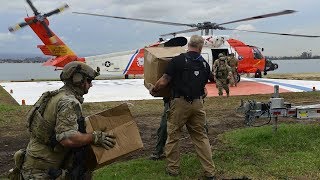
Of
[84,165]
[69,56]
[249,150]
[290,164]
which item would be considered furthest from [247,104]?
[69,56]

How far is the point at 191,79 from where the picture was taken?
228 inches

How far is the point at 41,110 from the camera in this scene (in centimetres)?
350

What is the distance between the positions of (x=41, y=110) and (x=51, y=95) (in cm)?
15

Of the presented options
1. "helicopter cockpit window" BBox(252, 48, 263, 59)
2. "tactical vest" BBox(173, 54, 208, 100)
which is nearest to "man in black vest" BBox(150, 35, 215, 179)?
"tactical vest" BBox(173, 54, 208, 100)

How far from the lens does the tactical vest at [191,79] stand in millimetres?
5766

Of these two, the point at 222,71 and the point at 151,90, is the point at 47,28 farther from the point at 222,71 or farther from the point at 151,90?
the point at 151,90

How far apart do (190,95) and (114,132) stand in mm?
2265

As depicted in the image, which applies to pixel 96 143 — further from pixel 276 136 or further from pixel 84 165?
pixel 276 136

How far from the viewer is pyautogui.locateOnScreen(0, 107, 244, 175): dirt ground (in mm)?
7591

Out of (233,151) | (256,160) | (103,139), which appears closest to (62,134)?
(103,139)

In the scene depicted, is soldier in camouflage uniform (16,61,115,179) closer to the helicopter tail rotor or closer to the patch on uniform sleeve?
the patch on uniform sleeve

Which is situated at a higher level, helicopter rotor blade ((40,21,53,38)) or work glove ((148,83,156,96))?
helicopter rotor blade ((40,21,53,38))

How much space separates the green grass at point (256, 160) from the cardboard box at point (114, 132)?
2414mm

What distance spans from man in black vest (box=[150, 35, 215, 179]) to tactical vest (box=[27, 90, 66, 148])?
253 centimetres
